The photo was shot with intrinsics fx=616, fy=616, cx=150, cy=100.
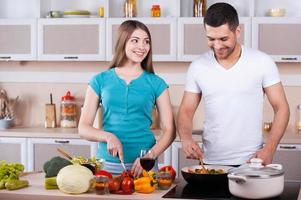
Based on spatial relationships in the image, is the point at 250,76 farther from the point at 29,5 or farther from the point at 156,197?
the point at 29,5

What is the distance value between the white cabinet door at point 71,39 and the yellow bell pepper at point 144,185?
2.82 m

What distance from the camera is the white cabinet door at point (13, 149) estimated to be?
526 cm

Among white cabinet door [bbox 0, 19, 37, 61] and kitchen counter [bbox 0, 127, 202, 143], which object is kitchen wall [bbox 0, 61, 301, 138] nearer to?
white cabinet door [bbox 0, 19, 37, 61]

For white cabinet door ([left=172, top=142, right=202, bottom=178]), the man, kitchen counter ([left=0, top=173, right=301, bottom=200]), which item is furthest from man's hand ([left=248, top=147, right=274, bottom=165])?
white cabinet door ([left=172, top=142, right=202, bottom=178])

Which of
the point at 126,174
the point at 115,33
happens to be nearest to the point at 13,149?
the point at 115,33

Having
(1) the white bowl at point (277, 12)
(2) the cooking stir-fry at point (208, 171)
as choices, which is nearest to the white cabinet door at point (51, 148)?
(1) the white bowl at point (277, 12)

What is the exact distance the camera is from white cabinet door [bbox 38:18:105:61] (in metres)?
5.32

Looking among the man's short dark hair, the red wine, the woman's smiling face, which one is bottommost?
the red wine

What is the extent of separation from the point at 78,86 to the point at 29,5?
88 centimetres

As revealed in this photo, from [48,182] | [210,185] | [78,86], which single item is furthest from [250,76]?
[78,86]

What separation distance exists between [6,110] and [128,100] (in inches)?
113

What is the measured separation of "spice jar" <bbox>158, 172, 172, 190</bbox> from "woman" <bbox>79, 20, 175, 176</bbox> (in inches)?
12.0

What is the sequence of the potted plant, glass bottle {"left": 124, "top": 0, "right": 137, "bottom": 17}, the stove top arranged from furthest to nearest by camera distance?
→ the potted plant < glass bottle {"left": 124, "top": 0, "right": 137, "bottom": 17} < the stove top

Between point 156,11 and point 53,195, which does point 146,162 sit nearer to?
point 53,195
